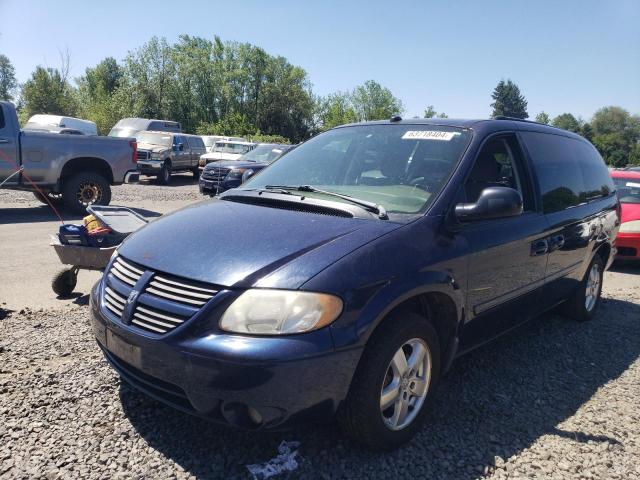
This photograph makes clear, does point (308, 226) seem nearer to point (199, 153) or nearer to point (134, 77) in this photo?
point (199, 153)

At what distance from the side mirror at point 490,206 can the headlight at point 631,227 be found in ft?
19.5

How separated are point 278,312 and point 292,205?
101 centimetres

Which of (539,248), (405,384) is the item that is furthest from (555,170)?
(405,384)

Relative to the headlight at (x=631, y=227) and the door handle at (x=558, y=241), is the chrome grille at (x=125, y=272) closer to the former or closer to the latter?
the door handle at (x=558, y=241)

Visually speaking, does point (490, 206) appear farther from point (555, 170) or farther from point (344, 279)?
point (555, 170)

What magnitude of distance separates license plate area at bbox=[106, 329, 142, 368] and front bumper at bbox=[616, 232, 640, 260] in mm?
7654

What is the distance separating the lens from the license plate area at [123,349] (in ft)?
8.20

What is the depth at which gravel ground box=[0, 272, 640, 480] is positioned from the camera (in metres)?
2.58

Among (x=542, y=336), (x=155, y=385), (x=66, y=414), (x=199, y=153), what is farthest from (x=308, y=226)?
(x=199, y=153)

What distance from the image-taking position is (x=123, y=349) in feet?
Result: 8.50

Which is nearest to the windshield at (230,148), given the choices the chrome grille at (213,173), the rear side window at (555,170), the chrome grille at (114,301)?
the chrome grille at (213,173)

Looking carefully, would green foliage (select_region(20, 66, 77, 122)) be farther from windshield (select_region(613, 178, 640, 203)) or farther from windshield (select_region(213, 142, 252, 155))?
windshield (select_region(613, 178, 640, 203))

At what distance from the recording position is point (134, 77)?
57250 mm

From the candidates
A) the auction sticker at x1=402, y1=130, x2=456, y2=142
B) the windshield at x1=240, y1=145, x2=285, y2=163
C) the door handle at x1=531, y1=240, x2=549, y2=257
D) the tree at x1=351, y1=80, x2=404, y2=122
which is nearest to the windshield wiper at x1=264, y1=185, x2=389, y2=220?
the auction sticker at x1=402, y1=130, x2=456, y2=142
